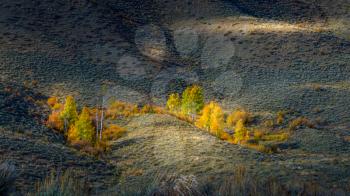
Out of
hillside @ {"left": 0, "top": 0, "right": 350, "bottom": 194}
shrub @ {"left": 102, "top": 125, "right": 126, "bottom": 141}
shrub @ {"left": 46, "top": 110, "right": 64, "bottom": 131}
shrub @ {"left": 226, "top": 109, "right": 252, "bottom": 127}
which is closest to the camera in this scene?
hillside @ {"left": 0, "top": 0, "right": 350, "bottom": 194}

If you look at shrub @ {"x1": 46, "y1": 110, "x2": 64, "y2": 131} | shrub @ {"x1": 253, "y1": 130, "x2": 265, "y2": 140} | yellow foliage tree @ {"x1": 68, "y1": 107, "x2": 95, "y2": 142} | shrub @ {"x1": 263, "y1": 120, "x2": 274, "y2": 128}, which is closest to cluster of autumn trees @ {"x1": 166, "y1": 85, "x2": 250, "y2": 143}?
shrub @ {"x1": 253, "y1": 130, "x2": 265, "y2": 140}

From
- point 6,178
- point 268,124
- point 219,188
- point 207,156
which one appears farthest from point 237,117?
point 6,178

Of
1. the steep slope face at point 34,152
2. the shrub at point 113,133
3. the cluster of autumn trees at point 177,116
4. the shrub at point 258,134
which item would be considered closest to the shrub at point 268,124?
the cluster of autumn trees at point 177,116

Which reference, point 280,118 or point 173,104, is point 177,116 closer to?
point 173,104

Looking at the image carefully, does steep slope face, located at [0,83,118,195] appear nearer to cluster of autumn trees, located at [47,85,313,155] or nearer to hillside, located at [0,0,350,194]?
hillside, located at [0,0,350,194]

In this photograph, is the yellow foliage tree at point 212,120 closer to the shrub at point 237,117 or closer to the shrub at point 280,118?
the shrub at point 237,117

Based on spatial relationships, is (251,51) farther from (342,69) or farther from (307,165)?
(307,165)

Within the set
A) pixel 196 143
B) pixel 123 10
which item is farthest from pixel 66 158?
pixel 123 10
